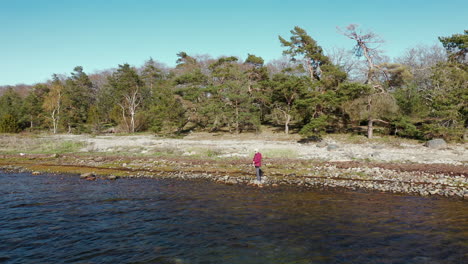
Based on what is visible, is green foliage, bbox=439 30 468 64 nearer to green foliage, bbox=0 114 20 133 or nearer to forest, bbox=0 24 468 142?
forest, bbox=0 24 468 142

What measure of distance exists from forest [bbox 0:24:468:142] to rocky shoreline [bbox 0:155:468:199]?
1284 centimetres

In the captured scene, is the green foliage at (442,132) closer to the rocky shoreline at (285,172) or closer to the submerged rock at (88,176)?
the rocky shoreline at (285,172)

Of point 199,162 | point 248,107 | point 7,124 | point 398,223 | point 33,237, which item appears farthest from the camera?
point 7,124

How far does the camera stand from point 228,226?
995 cm

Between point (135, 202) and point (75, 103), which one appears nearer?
point (135, 202)

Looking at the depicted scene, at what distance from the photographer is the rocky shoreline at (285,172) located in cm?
1482

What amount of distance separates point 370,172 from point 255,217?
10124 mm

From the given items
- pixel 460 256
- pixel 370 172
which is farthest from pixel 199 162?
pixel 460 256

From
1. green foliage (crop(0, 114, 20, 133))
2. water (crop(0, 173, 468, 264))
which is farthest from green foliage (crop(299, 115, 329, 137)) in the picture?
green foliage (crop(0, 114, 20, 133))

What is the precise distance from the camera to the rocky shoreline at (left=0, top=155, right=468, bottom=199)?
1482 centimetres

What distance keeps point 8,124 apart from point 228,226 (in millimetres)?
60548

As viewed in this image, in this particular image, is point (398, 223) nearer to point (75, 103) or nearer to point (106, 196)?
point (106, 196)

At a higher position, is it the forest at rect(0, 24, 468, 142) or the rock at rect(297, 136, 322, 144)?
the forest at rect(0, 24, 468, 142)

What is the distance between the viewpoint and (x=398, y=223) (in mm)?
10062
